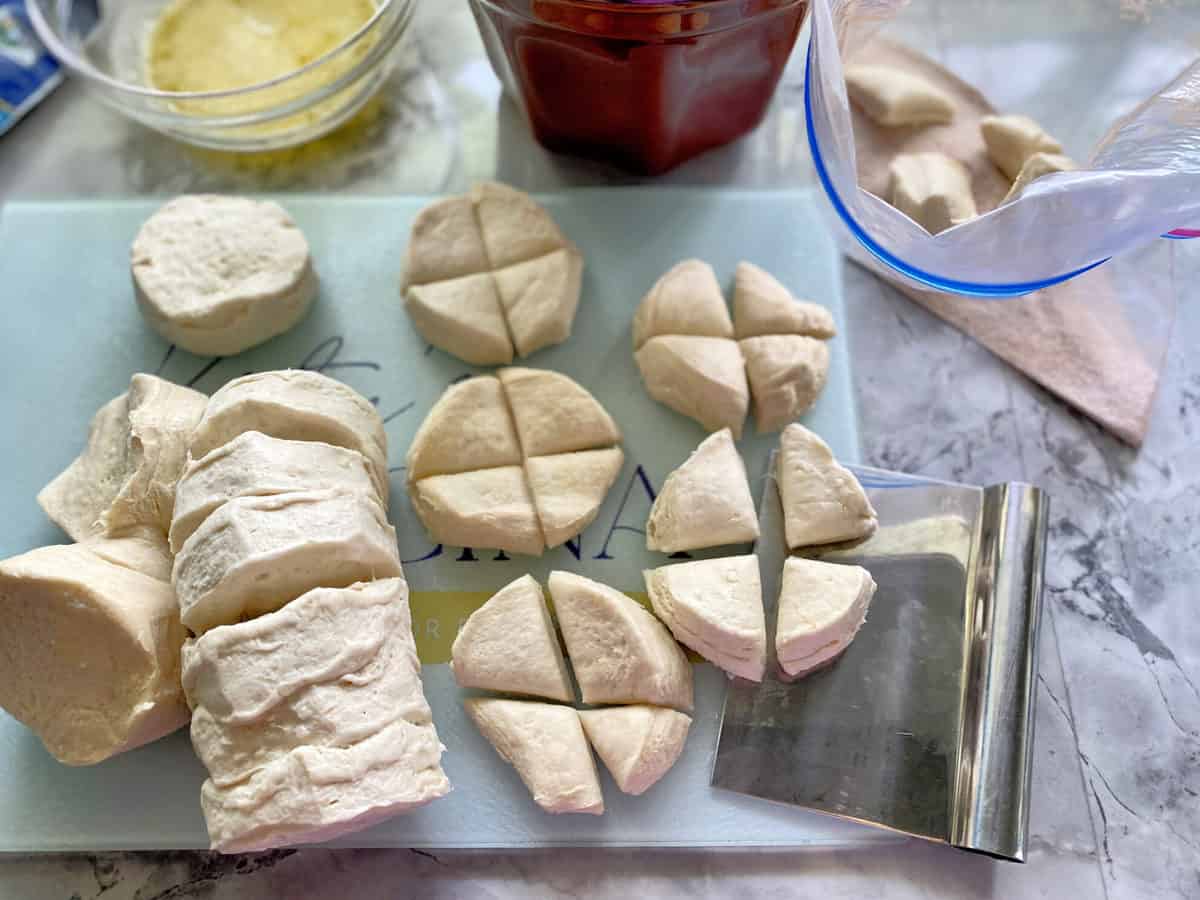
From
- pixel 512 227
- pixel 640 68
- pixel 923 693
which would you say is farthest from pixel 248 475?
pixel 923 693

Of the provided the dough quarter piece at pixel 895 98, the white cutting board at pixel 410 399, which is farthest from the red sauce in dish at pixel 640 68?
the dough quarter piece at pixel 895 98

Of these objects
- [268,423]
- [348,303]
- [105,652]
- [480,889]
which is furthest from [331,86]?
[480,889]

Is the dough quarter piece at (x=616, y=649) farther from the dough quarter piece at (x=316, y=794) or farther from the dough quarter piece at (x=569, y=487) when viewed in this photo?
the dough quarter piece at (x=316, y=794)

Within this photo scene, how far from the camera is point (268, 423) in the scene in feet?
5.90

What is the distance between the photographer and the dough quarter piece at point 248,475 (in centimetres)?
164

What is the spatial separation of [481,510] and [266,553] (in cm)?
45

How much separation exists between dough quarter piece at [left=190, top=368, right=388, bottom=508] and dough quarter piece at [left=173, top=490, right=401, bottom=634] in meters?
0.19

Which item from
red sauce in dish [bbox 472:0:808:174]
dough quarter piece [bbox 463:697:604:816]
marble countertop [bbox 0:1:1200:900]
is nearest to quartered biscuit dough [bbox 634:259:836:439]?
marble countertop [bbox 0:1:1200:900]

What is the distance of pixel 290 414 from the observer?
1.79 meters

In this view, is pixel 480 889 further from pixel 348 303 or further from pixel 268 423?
pixel 348 303

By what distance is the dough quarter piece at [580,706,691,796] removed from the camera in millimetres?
1715

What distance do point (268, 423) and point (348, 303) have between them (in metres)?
0.51

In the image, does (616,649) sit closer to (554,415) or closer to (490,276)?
(554,415)

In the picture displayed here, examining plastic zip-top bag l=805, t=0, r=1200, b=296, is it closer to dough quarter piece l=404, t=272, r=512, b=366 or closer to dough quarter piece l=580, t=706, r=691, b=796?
dough quarter piece l=404, t=272, r=512, b=366
